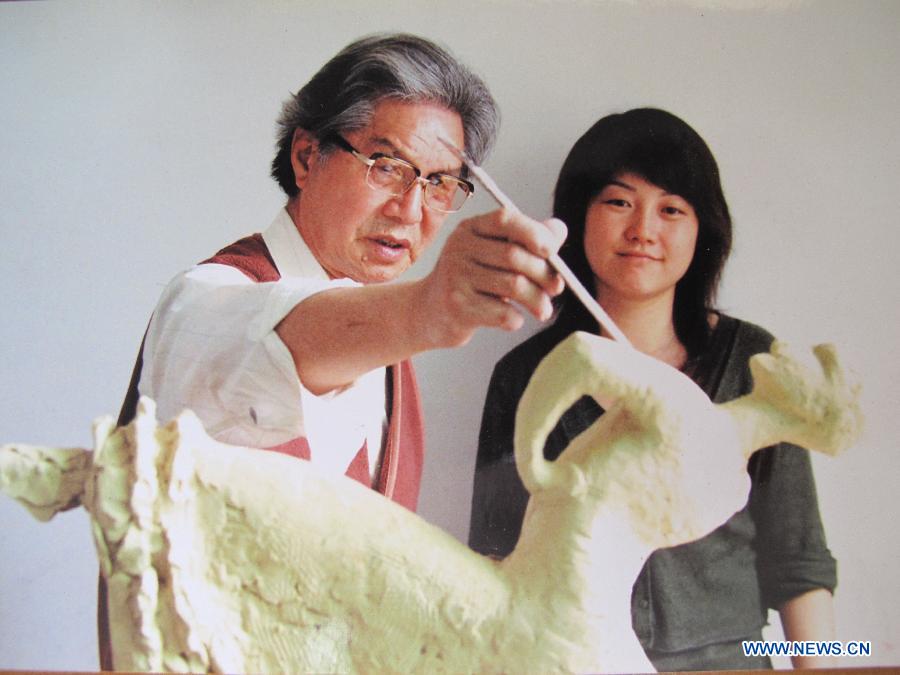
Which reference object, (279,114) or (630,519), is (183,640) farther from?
(279,114)

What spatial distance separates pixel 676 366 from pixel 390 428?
0.36m

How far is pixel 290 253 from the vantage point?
3.37ft

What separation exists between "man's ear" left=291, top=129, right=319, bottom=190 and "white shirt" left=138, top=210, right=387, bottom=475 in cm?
5

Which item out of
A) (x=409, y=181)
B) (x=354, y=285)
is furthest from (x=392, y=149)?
(x=354, y=285)

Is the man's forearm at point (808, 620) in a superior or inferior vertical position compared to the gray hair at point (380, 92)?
inferior

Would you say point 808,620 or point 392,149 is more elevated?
point 392,149

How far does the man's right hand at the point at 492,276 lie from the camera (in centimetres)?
86

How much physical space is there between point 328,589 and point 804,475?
61 centimetres

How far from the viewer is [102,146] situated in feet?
3.66

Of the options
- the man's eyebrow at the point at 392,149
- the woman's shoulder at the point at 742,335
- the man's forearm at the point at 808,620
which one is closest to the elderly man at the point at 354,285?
the man's eyebrow at the point at 392,149

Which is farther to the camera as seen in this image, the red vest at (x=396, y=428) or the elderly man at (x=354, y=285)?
the red vest at (x=396, y=428)

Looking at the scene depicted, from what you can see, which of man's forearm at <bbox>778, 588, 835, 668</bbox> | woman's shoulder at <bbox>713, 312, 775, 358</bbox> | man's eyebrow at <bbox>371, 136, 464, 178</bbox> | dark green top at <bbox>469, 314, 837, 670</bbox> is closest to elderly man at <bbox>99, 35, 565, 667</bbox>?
man's eyebrow at <bbox>371, 136, 464, 178</bbox>

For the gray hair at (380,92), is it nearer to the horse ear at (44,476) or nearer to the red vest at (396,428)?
the red vest at (396,428)

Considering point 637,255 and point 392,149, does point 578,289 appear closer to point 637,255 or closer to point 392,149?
point 637,255
